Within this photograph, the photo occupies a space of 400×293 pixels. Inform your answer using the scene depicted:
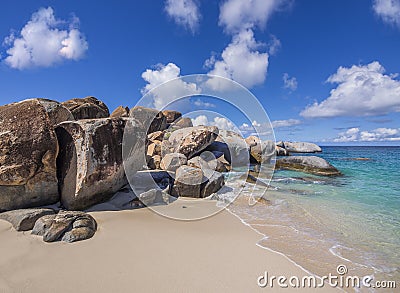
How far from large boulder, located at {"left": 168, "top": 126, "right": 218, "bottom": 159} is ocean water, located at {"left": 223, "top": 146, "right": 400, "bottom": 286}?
470 centimetres

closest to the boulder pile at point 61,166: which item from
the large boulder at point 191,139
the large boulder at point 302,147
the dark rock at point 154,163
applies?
the dark rock at point 154,163

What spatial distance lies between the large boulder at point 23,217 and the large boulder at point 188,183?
→ 342 centimetres

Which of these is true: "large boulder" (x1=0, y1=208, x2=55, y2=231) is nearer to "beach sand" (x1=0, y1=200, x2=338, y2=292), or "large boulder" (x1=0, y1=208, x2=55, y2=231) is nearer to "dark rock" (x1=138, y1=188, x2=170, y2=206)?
"beach sand" (x1=0, y1=200, x2=338, y2=292)

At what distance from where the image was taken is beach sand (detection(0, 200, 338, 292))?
2.56 metres

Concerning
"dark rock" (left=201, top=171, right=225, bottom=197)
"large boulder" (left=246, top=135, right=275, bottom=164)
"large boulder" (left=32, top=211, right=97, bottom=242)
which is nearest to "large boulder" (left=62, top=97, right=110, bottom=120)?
"dark rock" (left=201, top=171, right=225, bottom=197)

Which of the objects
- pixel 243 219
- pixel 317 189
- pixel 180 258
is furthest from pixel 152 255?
pixel 317 189

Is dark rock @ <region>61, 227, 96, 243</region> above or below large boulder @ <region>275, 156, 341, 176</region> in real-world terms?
below

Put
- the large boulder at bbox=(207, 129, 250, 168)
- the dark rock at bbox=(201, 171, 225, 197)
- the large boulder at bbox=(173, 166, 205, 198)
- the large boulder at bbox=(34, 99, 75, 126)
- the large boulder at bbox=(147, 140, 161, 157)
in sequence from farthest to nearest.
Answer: the large boulder at bbox=(207, 129, 250, 168), the large boulder at bbox=(147, 140, 161, 157), the dark rock at bbox=(201, 171, 225, 197), the large boulder at bbox=(173, 166, 205, 198), the large boulder at bbox=(34, 99, 75, 126)

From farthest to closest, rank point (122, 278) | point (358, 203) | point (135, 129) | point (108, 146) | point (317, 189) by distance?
point (317, 189) → point (358, 203) → point (135, 129) → point (108, 146) → point (122, 278)

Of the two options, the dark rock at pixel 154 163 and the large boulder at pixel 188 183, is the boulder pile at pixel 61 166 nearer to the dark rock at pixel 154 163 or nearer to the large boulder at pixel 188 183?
the large boulder at pixel 188 183

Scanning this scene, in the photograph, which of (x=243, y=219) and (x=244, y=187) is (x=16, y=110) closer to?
(x=243, y=219)

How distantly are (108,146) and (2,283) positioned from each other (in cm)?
298

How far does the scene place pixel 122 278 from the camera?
2650 mm

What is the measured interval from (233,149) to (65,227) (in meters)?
13.6
